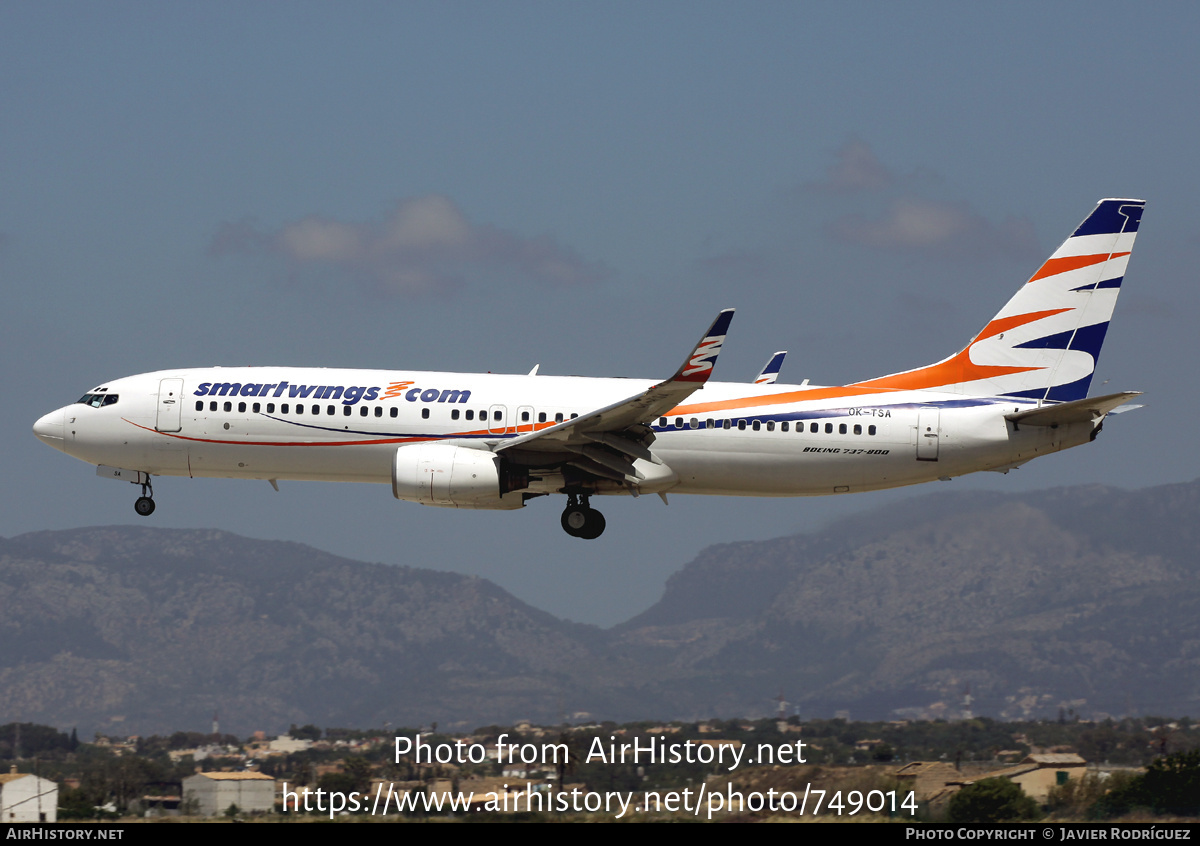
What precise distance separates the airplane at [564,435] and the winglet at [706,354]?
3181 millimetres

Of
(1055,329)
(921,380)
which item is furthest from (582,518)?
(1055,329)

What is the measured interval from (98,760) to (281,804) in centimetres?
A: 925

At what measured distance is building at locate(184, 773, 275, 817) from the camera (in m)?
36.3

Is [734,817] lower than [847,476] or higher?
lower

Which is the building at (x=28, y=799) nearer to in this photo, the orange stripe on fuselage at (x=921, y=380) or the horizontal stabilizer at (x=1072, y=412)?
the orange stripe on fuselage at (x=921, y=380)

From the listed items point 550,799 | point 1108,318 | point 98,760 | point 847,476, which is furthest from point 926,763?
point 98,760

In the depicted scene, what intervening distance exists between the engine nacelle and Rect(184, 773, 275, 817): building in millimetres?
8216

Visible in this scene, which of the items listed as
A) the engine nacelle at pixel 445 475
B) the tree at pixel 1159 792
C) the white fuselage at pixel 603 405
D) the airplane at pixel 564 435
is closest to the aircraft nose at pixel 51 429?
the airplane at pixel 564 435

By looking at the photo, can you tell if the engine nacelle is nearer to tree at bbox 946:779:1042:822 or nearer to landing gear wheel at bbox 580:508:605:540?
landing gear wheel at bbox 580:508:605:540

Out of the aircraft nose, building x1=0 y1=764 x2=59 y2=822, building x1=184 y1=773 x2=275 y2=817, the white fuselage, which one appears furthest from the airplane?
building x1=0 y1=764 x2=59 y2=822
